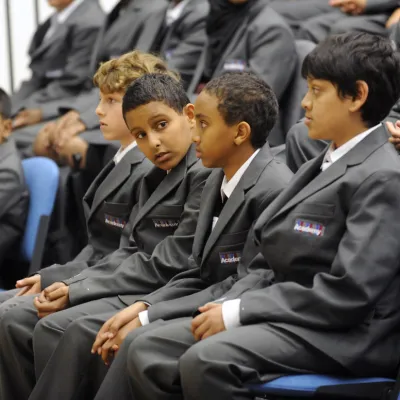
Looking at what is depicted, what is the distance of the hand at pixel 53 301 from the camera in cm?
269

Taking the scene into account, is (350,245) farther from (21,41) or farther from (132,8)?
(21,41)

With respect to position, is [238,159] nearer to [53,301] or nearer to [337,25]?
[53,301]

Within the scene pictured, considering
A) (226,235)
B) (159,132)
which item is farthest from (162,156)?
(226,235)

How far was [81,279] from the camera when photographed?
2.77m

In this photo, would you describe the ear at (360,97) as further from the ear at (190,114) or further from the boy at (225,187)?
the ear at (190,114)

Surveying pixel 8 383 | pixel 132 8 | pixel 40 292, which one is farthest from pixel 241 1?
pixel 8 383

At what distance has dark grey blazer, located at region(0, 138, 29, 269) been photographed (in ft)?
12.0

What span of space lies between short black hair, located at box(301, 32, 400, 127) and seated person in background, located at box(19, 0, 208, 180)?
2.12 metres

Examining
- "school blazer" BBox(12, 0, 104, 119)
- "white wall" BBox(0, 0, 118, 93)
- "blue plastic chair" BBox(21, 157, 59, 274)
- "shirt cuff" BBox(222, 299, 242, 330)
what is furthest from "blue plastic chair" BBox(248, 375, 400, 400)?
"white wall" BBox(0, 0, 118, 93)

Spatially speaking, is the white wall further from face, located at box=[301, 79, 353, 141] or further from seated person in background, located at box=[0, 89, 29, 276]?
face, located at box=[301, 79, 353, 141]

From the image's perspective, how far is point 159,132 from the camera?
8.97 feet

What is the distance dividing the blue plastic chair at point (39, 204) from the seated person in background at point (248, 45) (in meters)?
0.68

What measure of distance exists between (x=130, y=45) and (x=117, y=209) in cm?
208

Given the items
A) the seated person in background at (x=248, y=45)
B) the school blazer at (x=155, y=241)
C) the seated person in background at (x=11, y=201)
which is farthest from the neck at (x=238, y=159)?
the seated person in background at (x=11, y=201)
